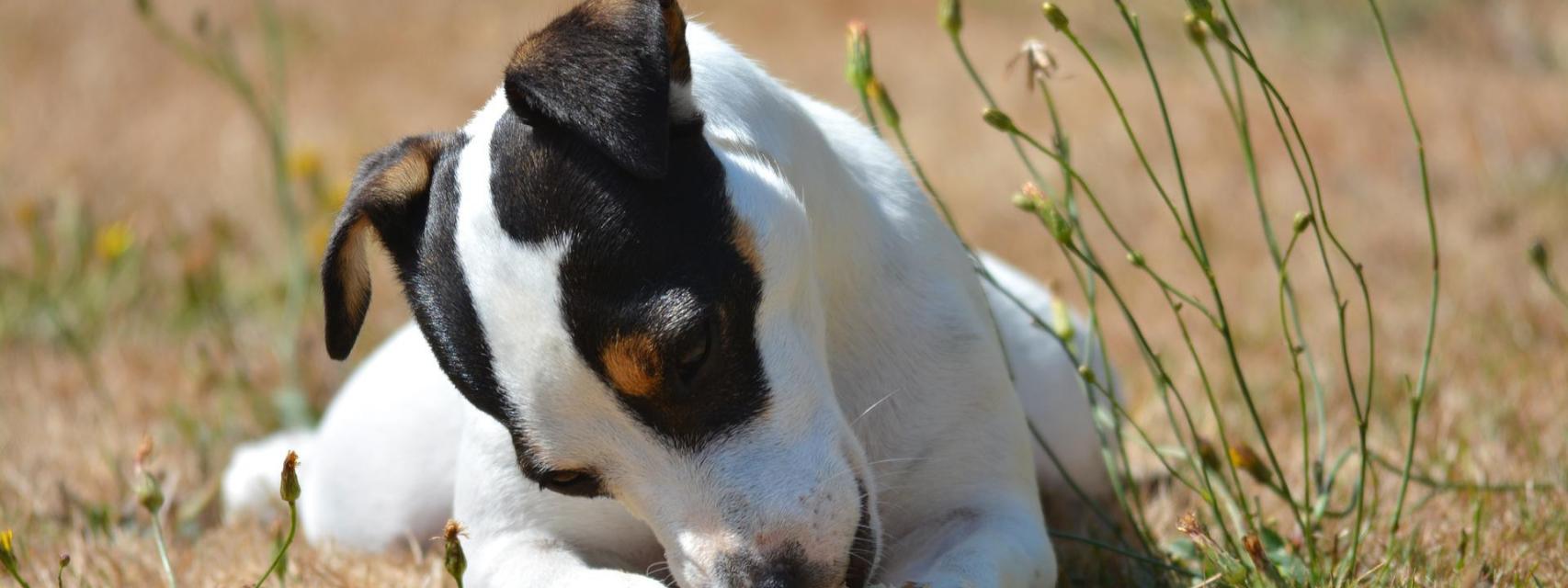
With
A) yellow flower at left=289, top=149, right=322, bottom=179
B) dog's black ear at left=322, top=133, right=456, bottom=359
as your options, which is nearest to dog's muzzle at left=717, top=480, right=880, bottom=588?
dog's black ear at left=322, top=133, right=456, bottom=359

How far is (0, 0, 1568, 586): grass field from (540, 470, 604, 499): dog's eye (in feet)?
2.73

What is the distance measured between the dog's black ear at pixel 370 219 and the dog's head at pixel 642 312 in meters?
0.07

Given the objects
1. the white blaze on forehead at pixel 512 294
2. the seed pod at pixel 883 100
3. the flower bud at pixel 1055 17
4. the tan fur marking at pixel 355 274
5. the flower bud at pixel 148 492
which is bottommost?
the flower bud at pixel 148 492

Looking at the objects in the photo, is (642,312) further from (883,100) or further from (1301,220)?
(1301,220)

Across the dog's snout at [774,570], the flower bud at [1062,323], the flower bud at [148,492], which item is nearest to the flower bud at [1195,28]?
the flower bud at [1062,323]

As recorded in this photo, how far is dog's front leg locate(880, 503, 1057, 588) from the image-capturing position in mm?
2459

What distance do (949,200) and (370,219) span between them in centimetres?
390

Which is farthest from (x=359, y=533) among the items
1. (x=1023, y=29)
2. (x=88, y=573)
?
(x=1023, y=29)

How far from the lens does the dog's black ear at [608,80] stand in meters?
2.15

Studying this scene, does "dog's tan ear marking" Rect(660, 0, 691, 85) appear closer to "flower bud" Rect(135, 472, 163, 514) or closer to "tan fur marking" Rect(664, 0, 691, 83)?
"tan fur marking" Rect(664, 0, 691, 83)

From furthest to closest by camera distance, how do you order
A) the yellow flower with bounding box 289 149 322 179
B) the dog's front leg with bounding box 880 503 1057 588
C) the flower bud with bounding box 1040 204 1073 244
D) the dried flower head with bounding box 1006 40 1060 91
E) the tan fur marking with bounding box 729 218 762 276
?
the yellow flower with bounding box 289 149 322 179 → the dried flower head with bounding box 1006 40 1060 91 → the dog's front leg with bounding box 880 503 1057 588 → the flower bud with bounding box 1040 204 1073 244 → the tan fur marking with bounding box 729 218 762 276

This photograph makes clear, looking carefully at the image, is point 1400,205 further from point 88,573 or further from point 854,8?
point 88,573

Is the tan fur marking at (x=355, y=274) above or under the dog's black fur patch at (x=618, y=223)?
→ under

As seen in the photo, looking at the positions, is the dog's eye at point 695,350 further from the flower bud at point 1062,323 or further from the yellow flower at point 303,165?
the yellow flower at point 303,165
